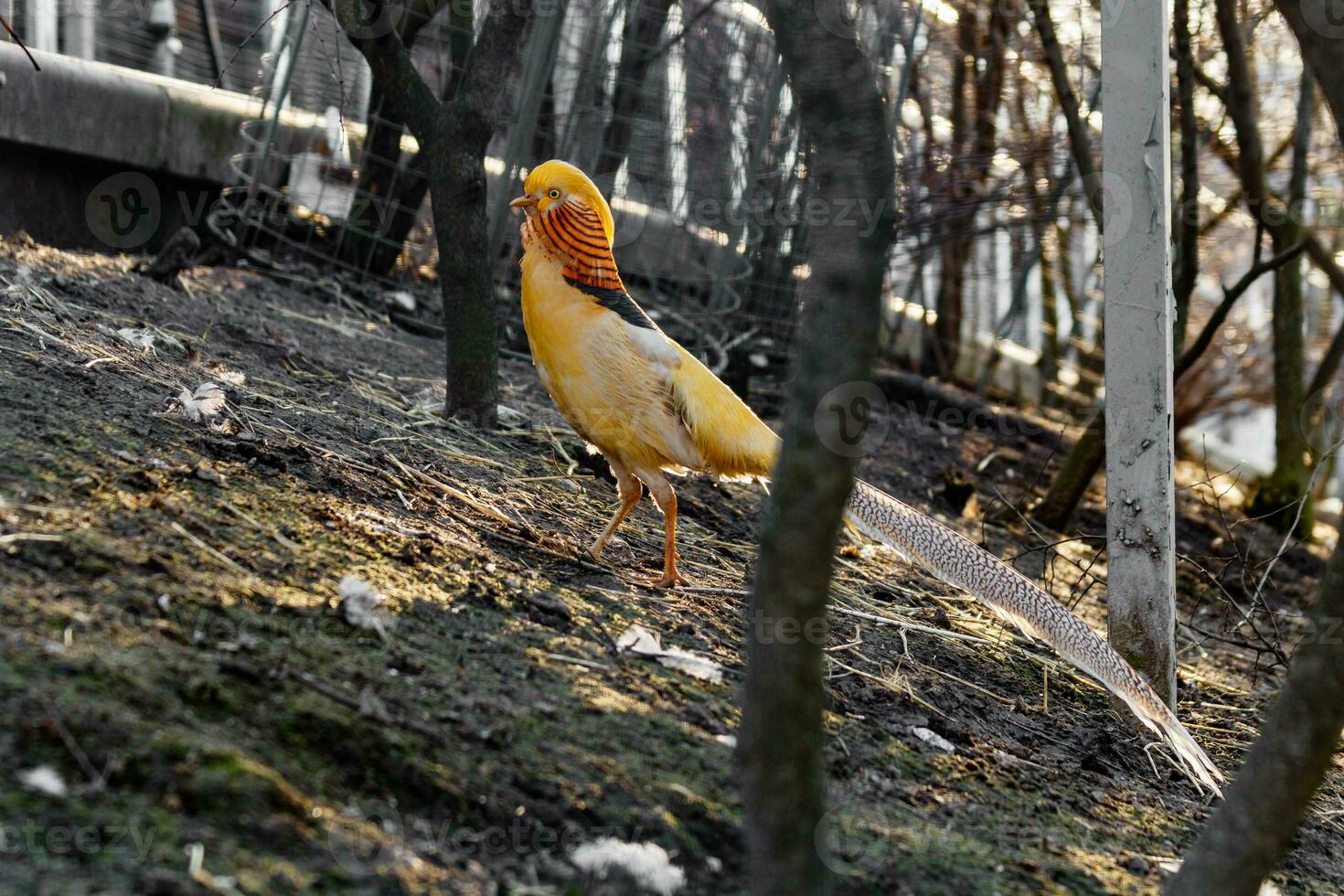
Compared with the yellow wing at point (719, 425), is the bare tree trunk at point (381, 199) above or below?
above

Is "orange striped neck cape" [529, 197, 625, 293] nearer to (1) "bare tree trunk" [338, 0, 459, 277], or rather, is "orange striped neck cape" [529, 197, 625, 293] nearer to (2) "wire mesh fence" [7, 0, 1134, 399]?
(2) "wire mesh fence" [7, 0, 1134, 399]

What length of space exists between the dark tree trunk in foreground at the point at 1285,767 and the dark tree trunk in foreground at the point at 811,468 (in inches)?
23.4

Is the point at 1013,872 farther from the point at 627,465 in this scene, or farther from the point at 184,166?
the point at 184,166

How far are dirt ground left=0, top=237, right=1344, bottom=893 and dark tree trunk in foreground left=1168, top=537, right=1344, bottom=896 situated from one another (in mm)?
499

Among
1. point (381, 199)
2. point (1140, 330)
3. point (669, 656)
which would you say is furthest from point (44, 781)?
point (381, 199)

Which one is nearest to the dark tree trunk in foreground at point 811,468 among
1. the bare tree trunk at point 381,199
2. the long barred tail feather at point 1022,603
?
the long barred tail feather at point 1022,603

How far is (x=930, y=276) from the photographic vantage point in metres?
8.39

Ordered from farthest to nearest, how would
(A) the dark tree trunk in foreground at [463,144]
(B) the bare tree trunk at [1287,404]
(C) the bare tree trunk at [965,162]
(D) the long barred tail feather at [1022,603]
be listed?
(C) the bare tree trunk at [965,162]
(B) the bare tree trunk at [1287,404]
(A) the dark tree trunk in foreground at [463,144]
(D) the long barred tail feather at [1022,603]

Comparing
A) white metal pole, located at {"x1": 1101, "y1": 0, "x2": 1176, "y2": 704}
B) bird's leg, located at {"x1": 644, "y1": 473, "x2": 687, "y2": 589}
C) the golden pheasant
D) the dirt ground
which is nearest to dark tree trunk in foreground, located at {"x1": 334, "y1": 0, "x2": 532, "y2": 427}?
the dirt ground

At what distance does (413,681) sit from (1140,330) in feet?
6.95

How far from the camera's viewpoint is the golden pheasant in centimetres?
310

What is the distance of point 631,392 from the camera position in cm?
317

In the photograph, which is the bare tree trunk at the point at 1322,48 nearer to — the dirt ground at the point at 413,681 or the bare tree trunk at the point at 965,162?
the dirt ground at the point at 413,681

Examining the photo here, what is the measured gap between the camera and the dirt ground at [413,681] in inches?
67.6
